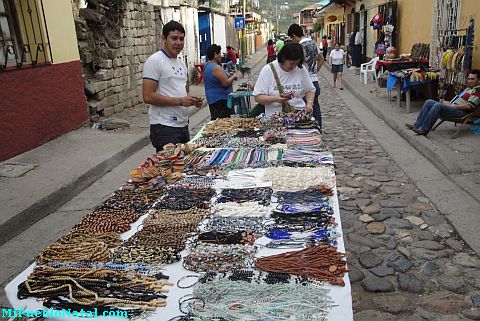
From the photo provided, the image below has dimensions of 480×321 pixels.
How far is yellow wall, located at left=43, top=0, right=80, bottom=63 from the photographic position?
25.7 ft

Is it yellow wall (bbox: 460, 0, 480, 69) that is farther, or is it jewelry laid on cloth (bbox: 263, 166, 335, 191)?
yellow wall (bbox: 460, 0, 480, 69)

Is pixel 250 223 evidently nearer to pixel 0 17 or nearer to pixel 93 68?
pixel 0 17

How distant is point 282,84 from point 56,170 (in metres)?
3.72

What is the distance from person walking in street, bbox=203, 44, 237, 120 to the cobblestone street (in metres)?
2.30

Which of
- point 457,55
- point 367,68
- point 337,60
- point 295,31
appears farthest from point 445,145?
point 367,68

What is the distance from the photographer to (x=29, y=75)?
23.0 ft

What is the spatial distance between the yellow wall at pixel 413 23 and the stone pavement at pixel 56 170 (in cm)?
694

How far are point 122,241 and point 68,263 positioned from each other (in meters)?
0.30

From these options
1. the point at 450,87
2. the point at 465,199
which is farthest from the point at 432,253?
the point at 450,87

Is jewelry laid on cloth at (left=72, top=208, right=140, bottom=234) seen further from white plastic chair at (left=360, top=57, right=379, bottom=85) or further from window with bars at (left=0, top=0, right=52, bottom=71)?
white plastic chair at (left=360, top=57, right=379, bottom=85)

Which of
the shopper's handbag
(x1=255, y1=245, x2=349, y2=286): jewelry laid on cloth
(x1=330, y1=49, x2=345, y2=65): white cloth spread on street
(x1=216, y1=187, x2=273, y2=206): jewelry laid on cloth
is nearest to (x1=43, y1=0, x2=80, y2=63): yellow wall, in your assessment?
the shopper's handbag

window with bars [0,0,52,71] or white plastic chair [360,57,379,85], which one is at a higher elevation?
window with bars [0,0,52,71]

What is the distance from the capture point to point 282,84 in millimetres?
4691

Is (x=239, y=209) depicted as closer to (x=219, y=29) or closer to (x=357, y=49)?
(x=357, y=49)
